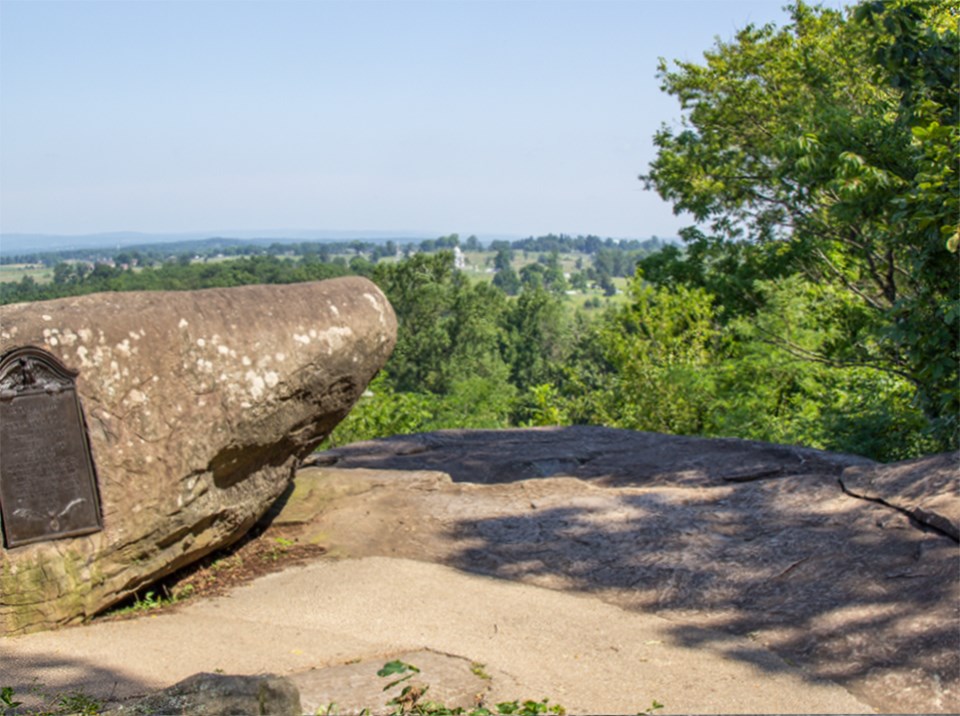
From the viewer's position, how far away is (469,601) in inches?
282

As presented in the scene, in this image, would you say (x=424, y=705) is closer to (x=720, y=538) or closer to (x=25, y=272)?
(x=720, y=538)

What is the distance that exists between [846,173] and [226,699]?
29.0ft

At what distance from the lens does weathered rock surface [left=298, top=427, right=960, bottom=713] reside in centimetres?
636

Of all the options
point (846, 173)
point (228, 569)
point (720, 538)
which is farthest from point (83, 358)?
point (846, 173)

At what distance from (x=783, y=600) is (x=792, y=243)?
11311mm

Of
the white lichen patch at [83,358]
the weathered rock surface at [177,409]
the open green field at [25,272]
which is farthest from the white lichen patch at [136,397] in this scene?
the open green field at [25,272]

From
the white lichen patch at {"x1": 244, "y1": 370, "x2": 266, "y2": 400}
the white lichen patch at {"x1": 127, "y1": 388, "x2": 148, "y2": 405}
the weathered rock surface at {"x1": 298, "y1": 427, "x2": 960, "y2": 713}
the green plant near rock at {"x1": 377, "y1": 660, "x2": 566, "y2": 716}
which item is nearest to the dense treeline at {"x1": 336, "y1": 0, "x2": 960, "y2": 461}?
the weathered rock surface at {"x1": 298, "y1": 427, "x2": 960, "y2": 713}

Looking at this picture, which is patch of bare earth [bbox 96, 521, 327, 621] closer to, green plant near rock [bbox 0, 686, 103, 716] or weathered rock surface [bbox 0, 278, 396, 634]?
weathered rock surface [bbox 0, 278, 396, 634]

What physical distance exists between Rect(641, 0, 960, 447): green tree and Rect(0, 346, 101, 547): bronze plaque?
22.6ft

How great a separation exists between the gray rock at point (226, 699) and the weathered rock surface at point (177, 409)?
8.28 feet

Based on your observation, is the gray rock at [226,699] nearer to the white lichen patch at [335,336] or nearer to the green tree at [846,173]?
the white lichen patch at [335,336]

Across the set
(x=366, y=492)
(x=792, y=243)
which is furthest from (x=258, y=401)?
(x=792, y=243)

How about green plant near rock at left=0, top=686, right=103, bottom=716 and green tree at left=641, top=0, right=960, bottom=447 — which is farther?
green tree at left=641, top=0, right=960, bottom=447

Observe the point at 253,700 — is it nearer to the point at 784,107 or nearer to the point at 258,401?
the point at 258,401
